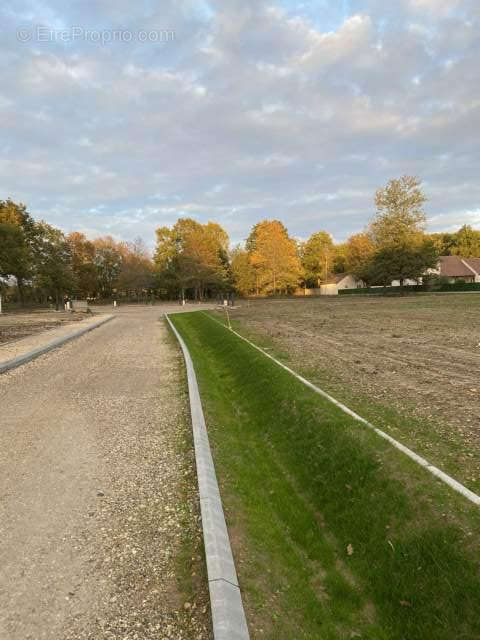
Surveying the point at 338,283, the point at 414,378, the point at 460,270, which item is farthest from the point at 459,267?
the point at 414,378

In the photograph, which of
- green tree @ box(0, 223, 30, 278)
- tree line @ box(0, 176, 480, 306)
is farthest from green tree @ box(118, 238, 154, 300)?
green tree @ box(0, 223, 30, 278)

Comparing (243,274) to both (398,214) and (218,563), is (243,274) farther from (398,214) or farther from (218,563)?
(218,563)

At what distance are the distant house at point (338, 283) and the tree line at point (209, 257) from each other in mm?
1536

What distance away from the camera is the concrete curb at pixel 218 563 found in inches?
99.5

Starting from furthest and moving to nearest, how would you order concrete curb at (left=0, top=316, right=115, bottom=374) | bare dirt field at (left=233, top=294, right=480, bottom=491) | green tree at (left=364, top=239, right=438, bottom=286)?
green tree at (left=364, top=239, right=438, bottom=286), concrete curb at (left=0, top=316, right=115, bottom=374), bare dirt field at (left=233, top=294, right=480, bottom=491)

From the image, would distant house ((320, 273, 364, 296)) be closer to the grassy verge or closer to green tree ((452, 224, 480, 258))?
green tree ((452, 224, 480, 258))

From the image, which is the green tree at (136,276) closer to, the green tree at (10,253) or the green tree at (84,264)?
the green tree at (84,264)

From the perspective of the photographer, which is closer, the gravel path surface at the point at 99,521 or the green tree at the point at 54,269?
the gravel path surface at the point at 99,521

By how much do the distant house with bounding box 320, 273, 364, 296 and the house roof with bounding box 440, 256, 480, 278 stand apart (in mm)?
17824

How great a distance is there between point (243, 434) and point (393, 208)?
52273mm

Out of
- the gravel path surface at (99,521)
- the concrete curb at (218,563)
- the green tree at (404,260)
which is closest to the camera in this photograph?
the concrete curb at (218,563)

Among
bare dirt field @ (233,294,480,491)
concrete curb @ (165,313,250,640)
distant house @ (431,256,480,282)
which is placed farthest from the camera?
distant house @ (431,256,480,282)

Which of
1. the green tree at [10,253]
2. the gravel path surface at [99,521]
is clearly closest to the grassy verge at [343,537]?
the gravel path surface at [99,521]

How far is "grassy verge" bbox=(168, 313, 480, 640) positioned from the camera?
2.80 m
